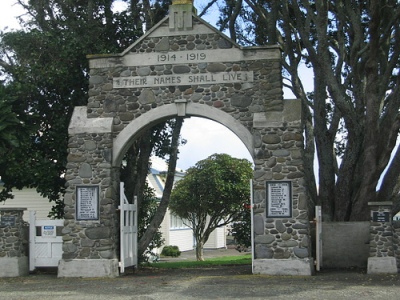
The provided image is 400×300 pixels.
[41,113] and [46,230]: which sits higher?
[41,113]

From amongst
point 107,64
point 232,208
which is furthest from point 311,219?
point 232,208

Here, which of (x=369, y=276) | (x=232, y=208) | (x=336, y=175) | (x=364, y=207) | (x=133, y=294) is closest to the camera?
(x=133, y=294)

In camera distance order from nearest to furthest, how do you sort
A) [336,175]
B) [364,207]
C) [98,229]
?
[98,229], [364,207], [336,175]

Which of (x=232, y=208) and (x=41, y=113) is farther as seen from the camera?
(x=232, y=208)

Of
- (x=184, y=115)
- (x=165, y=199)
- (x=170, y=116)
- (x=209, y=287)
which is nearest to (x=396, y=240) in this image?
(x=209, y=287)

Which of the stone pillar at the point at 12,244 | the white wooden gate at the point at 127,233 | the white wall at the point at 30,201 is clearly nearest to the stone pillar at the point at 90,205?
the white wooden gate at the point at 127,233

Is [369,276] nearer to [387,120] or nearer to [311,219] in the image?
[311,219]

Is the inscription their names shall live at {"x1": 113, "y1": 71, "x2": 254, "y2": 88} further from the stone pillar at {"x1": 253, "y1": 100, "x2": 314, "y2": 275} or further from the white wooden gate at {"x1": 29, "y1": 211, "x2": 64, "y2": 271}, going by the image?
the white wooden gate at {"x1": 29, "y1": 211, "x2": 64, "y2": 271}

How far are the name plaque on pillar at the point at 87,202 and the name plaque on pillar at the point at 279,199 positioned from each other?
3.90 metres

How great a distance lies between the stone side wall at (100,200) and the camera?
15812 millimetres

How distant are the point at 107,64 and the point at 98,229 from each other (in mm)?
3843

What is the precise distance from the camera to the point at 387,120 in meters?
17.9

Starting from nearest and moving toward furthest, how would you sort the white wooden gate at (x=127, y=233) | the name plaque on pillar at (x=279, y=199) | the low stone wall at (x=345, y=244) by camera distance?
1. the name plaque on pillar at (x=279, y=199)
2. the white wooden gate at (x=127, y=233)
3. the low stone wall at (x=345, y=244)

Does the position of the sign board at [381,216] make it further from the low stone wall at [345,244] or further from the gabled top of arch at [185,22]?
the gabled top of arch at [185,22]
